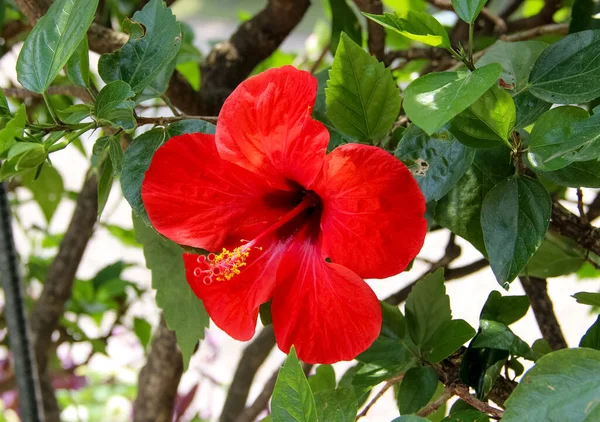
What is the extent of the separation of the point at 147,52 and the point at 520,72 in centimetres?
24

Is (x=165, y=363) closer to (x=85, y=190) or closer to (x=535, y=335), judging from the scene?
(x=85, y=190)

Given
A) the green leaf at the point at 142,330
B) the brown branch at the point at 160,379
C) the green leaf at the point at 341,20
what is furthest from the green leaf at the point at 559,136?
→ the green leaf at the point at 142,330

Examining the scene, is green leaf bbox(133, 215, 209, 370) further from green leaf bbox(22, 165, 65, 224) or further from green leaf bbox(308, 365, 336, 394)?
green leaf bbox(22, 165, 65, 224)

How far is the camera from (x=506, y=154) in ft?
1.46

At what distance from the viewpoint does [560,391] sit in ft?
1.09

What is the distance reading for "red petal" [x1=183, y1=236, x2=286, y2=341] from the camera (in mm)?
447

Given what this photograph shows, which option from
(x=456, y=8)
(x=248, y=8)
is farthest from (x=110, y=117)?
(x=248, y=8)

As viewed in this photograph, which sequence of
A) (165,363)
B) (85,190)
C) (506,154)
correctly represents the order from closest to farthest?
(506,154) < (165,363) < (85,190)

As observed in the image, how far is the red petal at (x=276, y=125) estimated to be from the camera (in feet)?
1.30

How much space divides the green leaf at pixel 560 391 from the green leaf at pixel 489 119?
114 mm

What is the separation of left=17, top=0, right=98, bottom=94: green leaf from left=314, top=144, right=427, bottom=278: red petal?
16 cm

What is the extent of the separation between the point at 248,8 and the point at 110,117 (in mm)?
1487

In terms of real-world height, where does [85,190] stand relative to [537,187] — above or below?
above

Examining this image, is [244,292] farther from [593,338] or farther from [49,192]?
[49,192]
